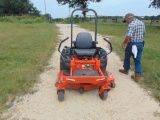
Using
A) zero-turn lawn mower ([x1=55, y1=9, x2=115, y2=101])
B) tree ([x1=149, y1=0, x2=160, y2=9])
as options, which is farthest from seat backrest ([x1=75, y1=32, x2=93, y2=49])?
tree ([x1=149, y1=0, x2=160, y2=9])

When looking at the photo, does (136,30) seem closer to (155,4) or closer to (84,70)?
(84,70)

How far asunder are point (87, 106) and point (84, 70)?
89cm

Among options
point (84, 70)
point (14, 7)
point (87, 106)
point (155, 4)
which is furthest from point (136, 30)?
point (14, 7)

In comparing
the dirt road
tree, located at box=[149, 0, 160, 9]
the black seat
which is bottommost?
the dirt road

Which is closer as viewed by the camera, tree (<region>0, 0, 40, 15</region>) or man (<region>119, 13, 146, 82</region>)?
Answer: man (<region>119, 13, 146, 82</region>)

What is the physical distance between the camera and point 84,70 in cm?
541

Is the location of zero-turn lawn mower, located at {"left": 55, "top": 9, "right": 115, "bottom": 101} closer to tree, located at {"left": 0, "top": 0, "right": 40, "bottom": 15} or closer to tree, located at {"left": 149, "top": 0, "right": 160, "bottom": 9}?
tree, located at {"left": 149, "top": 0, "right": 160, "bottom": 9}

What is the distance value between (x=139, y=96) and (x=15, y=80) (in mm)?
2818

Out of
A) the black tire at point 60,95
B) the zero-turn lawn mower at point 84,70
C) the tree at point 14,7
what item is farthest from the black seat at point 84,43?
the tree at point 14,7

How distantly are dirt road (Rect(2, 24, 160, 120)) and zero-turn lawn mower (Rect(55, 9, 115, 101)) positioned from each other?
18 centimetres

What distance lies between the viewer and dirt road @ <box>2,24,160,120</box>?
4406 mm

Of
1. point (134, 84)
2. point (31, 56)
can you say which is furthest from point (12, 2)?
point (134, 84)

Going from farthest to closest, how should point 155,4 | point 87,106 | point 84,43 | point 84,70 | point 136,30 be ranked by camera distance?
point 155,4
point 136,30
point 84,43
point 84,70
point 87,106

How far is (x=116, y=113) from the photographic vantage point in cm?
452
